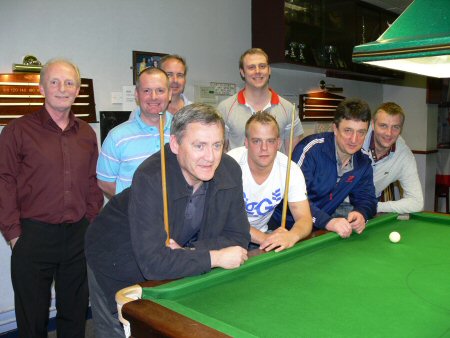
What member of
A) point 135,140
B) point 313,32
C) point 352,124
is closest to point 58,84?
point 135,140

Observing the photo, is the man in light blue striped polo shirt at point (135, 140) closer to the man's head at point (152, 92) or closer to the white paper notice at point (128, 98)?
the man's head at point (152, 92)

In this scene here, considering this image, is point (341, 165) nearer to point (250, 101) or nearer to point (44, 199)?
point (250, 101)

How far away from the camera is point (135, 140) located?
258 centimetres

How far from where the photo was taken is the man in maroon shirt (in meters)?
2.37

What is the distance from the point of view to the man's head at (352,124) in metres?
2.60

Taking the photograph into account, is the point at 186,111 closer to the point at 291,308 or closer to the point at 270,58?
the point at 291,308

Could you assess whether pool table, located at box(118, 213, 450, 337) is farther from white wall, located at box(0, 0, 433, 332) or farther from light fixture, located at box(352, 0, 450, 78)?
white wall, located at box(0, 0, 433, 332)

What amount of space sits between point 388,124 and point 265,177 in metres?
1.06

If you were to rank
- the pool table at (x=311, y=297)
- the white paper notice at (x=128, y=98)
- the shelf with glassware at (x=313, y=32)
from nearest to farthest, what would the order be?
the pool table at (x=311, y=297), the white paper notice at (x=128, y=98), the shelf with glassware at (x=313, y=32)

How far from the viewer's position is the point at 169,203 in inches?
68.2

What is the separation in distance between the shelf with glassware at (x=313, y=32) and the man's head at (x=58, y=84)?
263cm

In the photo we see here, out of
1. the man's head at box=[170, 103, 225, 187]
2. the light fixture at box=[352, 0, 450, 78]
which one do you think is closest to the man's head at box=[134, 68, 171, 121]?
the man's head at box=[170, 103, 225, 187]

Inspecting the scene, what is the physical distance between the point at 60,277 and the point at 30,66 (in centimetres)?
144

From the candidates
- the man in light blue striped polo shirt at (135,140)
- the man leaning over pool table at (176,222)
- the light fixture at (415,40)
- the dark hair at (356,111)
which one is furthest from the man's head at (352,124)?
the man in light blue striped polo shirt at (135,140)
